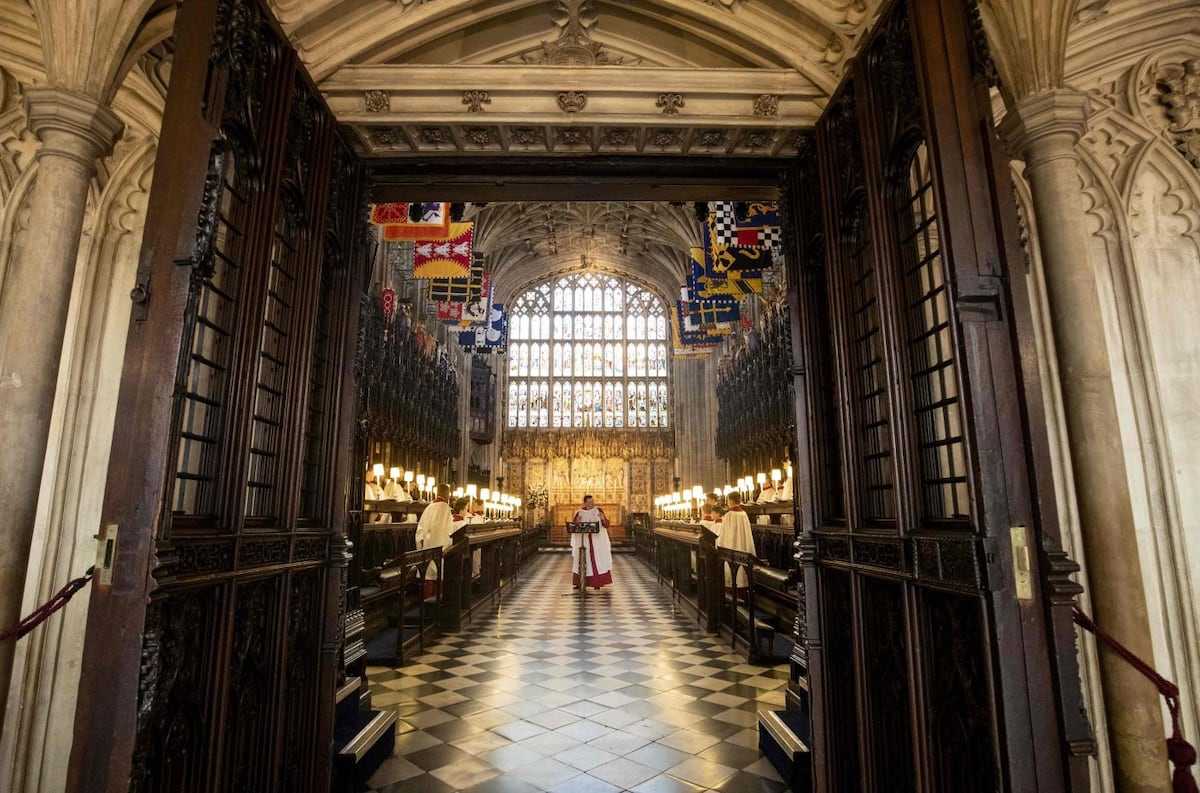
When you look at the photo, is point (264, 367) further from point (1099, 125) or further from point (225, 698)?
point (1099, 125)

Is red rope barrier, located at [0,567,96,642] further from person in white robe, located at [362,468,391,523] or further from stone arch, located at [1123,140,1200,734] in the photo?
person in white robe, located at [362,468,391,523]

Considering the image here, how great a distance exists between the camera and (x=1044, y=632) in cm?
177

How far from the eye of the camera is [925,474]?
2.54 m

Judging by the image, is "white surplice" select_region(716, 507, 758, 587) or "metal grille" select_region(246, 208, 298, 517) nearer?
"metal grille" select_region(246, 208, 298, 517)

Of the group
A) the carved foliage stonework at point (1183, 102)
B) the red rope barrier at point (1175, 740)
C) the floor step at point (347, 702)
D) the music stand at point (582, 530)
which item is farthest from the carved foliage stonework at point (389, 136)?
the music stand at point (582, 530)

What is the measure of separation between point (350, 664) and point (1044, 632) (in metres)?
3.74

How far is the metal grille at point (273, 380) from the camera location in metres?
2.81

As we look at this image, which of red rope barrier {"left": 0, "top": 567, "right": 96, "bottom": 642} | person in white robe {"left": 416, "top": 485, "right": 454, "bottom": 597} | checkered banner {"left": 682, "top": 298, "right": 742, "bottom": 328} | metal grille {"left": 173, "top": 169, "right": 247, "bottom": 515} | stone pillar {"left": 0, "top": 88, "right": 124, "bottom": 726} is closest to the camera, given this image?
red rope barrier {"left": 0, "top": 567, "right": 96, "bottom": 642}

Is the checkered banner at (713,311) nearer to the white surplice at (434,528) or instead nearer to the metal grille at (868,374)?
the white surplice at (434,528)

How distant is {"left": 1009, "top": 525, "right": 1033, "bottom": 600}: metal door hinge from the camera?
69.6 inches

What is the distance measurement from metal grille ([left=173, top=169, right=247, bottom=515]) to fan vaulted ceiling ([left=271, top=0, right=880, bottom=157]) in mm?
1117

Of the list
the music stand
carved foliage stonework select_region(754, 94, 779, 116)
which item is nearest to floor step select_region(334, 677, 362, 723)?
carved foliage stonework select_region(754, 94, 779, 116)

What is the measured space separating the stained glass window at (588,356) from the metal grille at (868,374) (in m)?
23.4

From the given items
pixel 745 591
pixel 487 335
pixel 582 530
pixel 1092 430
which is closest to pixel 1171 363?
pixel 1092 430
